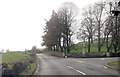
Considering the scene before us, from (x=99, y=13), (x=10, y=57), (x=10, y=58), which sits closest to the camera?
(x=10, y=58)

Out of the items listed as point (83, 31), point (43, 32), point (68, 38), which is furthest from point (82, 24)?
point (43, 32)

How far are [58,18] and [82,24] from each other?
810cm

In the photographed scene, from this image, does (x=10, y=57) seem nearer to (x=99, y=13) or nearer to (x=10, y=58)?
(x=10, y=58)

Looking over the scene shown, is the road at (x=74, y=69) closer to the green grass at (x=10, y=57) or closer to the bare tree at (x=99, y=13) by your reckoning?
the green grass at (x=10, y=57)

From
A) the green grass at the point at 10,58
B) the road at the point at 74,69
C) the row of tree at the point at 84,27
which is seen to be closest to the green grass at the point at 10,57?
the green grass at the point at 10,58

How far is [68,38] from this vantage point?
75.8 metres

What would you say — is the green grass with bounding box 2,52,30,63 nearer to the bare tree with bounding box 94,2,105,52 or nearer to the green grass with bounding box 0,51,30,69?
the green grass with bounding box 0,51,30,69

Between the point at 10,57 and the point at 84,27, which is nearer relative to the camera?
the point at 10,57

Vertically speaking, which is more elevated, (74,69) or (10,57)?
(10,57)

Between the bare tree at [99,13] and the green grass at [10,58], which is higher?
the bare tree at [99,13]

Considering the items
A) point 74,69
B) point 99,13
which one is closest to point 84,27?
point 99,13

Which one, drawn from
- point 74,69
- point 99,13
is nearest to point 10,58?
point 74,69

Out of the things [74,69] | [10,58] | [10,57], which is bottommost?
[74,69]

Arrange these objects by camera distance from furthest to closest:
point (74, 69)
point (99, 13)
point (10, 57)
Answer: point (99, 13) < point (10, 57) < point (74, 69)
